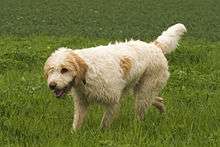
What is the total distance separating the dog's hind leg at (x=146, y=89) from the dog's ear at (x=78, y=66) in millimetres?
1530

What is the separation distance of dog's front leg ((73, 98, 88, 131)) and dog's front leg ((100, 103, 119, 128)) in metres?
0.30

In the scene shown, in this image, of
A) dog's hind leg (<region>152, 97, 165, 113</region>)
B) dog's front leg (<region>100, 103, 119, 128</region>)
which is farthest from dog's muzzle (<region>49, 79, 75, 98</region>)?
dog's hind leg (<region>152, 97, 165, 113</region>)

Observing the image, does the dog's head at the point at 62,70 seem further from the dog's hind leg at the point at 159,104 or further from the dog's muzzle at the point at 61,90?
the dog's hind leg at the point at 159,104

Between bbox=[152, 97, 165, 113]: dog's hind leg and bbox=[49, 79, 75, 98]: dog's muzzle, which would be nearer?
bbox=[49, 79, 75, 98]: dog's muzzle

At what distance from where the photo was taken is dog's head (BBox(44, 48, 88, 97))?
7.48 meters

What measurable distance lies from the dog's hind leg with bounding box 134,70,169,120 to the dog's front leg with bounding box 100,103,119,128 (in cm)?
84

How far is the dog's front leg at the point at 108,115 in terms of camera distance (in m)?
8.31

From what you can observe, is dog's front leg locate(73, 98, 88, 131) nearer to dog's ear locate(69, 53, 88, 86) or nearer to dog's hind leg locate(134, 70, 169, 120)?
dog's ear locate(69, 53, 88, 86)

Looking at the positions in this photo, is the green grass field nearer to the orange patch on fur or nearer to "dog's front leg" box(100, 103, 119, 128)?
"dog's front leg" box(100, 103, 119, 128)

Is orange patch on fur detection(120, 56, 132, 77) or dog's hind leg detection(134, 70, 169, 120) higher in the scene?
orange patch on fur detection(120, 56, 132, 77)

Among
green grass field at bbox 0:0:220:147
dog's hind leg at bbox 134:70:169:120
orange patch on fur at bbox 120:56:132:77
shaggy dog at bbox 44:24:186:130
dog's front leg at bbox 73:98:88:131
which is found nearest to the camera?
green grass field at bbox 0:0:220:147

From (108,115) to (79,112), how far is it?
43cm

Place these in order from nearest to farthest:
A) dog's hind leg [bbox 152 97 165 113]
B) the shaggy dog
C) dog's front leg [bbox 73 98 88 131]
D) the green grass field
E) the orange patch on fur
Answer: the green grass field < the shaggy dog < dog's front leg [bbox 73 98 88 131] < the orange patch on fur < dog's hind leg [bbox 152 97 165 113]

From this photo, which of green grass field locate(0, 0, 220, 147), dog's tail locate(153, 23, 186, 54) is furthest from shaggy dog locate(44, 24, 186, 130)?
green grass field locate(0, 0, 220, 147)
